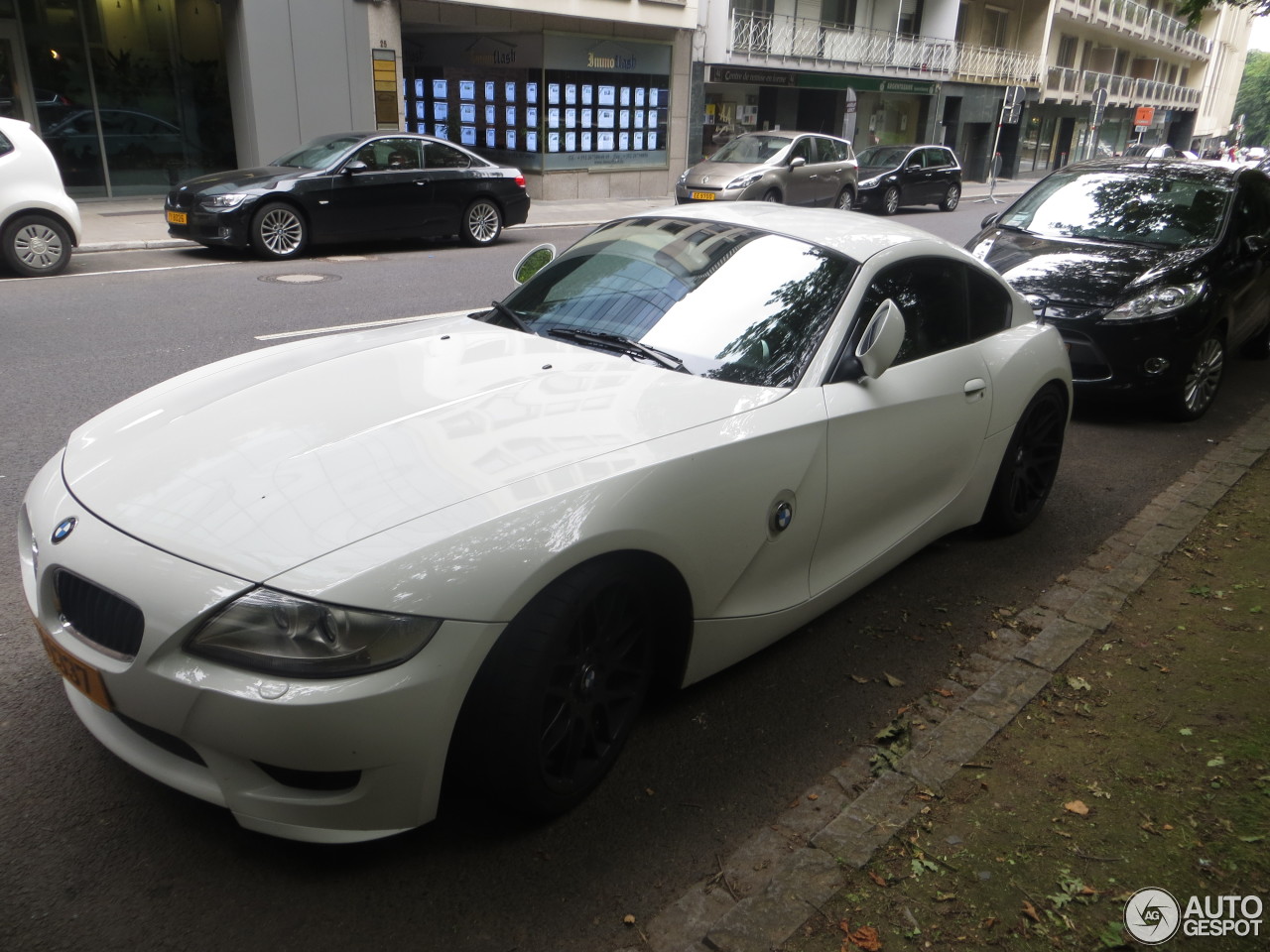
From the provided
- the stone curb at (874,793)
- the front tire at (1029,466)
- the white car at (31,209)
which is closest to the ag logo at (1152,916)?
the stone curb at (874,793)

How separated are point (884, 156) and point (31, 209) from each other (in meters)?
19.6

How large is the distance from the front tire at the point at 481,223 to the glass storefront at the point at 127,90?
24.5ft

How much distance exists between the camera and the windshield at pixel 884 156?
2427cm

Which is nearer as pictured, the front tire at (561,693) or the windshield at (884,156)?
the front tire at (561,693)

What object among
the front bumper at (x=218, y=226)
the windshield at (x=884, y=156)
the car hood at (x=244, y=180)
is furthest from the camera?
the windshield at (x=884, y=156)

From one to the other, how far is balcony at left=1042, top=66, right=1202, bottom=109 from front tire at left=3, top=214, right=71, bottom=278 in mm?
34287

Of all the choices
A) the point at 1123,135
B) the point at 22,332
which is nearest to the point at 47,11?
the point at 22,332

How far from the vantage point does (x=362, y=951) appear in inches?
92.1

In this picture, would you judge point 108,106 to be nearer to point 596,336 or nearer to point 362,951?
point 596,336

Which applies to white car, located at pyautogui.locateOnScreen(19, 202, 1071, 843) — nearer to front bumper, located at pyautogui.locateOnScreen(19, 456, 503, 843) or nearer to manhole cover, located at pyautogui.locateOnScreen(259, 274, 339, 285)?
front bumper, located at pyautogui.locateOnScreen(19, 456, 503, 843)

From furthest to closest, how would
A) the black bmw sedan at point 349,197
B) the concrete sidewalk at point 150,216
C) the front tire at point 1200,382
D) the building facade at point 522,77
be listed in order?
1. the building facade at point 522,77
2. the concrete sidewalk at point 150,216
3. the black bmw sedan at point 349,197
4. the front tire at point 1200,382

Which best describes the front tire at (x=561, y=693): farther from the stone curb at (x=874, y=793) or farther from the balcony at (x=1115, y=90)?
the balcony at (x=1115, y=90)

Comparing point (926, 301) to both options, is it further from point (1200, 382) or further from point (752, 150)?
point (752, 150)

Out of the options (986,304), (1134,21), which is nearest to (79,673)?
(986,304)
